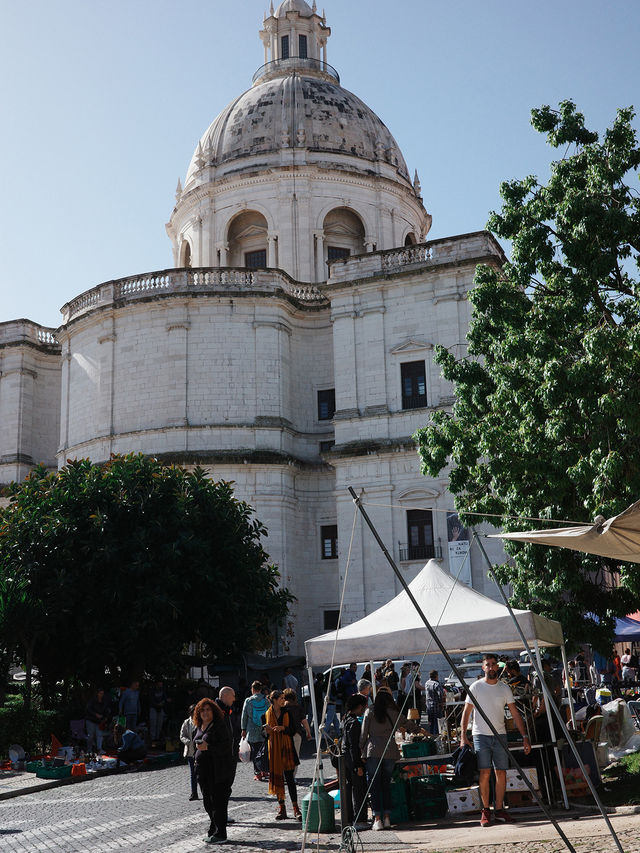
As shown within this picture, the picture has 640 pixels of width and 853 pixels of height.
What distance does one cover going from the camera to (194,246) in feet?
141

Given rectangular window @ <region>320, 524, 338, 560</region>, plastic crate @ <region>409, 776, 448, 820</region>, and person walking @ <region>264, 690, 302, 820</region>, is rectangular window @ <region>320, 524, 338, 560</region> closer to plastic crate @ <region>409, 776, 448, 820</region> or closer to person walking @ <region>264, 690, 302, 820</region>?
person walking @ <region>264, 690, 302, 820</region>

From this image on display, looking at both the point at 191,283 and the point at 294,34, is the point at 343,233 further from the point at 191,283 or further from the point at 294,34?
the point at 294,34

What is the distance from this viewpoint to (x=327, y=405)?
3531 centimetres

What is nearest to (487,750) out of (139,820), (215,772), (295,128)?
(215,772)

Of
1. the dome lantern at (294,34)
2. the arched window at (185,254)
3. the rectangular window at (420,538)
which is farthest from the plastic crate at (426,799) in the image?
the dome lantern at (294,34)

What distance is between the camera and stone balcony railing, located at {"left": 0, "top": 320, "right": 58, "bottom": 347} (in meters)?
39.3

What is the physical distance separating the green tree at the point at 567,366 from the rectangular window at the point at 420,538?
1282 cm

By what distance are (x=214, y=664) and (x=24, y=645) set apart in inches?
266

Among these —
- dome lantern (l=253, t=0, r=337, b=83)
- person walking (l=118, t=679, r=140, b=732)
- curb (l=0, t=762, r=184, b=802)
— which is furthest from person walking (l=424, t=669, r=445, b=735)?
dome lantern (l=253, t=0, r=337, b=83)

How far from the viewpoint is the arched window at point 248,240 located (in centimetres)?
4212

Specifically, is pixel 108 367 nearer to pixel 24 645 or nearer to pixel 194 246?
pixel 194 246

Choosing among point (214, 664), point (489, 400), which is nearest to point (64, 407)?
point (214, 664)

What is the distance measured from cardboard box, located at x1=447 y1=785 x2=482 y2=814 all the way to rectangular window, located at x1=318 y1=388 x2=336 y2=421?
79.2 ft

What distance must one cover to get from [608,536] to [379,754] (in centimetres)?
428
